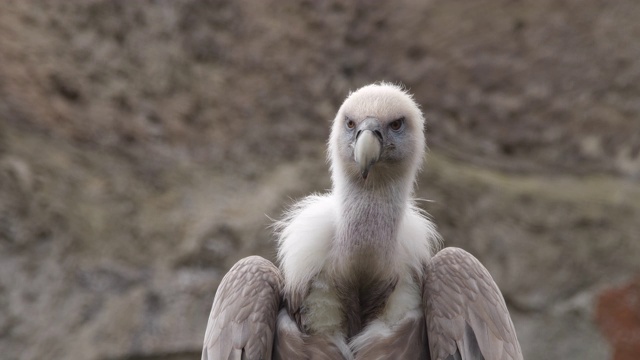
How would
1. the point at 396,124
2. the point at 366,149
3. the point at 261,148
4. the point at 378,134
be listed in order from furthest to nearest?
the point at 261,148 → the point at 396,124 → the point at 378,134 → the point at 366,149

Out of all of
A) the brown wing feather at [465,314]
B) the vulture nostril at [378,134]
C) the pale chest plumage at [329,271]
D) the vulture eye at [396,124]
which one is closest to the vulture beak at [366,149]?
the vulture nostril at [378,134]

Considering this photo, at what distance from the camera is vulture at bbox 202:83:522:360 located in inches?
120

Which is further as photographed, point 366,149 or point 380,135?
point 380,135

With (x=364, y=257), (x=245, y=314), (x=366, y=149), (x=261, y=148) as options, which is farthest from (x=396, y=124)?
(x=261, y=148)

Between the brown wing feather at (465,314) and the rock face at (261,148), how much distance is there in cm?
184

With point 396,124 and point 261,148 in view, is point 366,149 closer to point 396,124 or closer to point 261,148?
point 396,124

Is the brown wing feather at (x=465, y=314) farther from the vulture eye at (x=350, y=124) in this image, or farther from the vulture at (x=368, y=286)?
the vulture eye at (x=350, y=124)

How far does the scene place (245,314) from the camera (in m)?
3.11

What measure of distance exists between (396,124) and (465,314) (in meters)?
0.61

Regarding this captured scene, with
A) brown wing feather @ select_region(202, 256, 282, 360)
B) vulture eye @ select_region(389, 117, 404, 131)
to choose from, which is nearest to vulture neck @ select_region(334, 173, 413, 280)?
vulture eye @ select_region(389, 117, 404, 131)

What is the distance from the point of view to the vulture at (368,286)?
304 centimetres

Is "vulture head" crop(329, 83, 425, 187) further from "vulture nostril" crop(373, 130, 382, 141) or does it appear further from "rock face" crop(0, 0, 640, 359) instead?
Result: "rock face" crop(0, 0, 640, 359)

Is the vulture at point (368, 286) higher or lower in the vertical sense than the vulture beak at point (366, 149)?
lower

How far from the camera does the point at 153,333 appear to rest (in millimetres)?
4723
